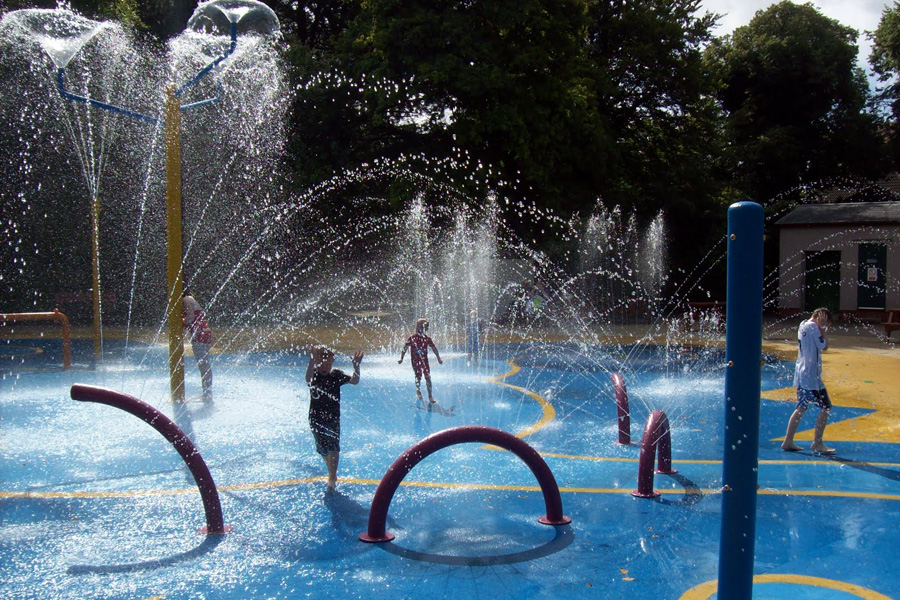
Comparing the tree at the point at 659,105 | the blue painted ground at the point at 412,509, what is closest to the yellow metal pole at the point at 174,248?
the blue painted ground at the point at 412,509

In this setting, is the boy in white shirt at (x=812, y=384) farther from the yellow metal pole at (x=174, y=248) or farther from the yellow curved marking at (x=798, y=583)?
the yellow metal pole at (x=174, y=248)

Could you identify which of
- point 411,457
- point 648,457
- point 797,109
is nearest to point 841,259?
point 797,109

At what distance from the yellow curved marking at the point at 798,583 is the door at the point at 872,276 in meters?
21.4

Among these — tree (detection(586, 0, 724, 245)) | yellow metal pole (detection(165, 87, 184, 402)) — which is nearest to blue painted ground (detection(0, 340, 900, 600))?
yellow metal pole (detection(165, 87, 184, 402))

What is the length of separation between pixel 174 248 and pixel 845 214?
21997mm

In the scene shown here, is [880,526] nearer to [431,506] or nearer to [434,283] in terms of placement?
[431,506]

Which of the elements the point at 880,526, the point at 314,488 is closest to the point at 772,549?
the point at 880,526

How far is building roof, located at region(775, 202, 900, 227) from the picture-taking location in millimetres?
23406

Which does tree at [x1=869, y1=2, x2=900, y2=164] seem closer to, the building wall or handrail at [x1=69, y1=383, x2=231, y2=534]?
the building wall

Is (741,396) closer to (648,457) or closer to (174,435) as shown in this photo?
(648,457)

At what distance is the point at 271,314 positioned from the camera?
25.1 m

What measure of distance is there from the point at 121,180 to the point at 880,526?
74.5ft

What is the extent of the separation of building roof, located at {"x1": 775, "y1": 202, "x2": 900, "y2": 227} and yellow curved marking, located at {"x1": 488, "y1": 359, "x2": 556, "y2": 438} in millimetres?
15100

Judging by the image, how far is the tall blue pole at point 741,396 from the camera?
10.7 feet
